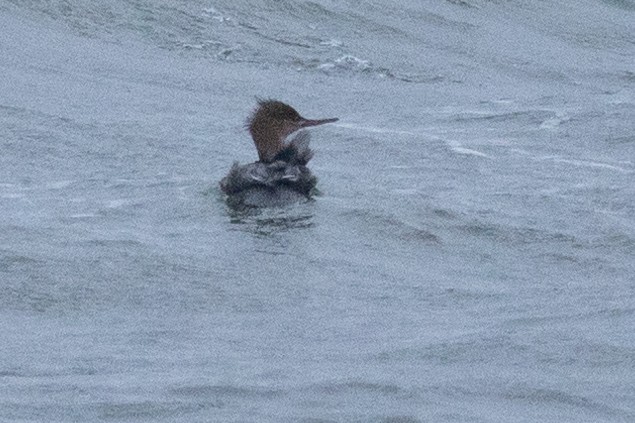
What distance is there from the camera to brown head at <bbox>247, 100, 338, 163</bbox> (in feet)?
31.6

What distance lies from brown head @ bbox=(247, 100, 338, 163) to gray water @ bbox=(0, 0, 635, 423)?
0.37 m

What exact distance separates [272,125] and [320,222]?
0.96 m

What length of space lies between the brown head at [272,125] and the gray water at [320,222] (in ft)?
1.22

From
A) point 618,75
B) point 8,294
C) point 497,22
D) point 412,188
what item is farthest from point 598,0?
point 8,294

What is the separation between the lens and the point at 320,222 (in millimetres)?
8969

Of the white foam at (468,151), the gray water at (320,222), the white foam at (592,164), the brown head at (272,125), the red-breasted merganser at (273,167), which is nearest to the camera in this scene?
the gray water at (320,222)

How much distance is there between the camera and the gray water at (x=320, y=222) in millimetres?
6125

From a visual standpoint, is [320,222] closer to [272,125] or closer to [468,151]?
[272,125]

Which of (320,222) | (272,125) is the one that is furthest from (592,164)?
(320,222)

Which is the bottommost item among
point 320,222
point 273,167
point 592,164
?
point 320,222

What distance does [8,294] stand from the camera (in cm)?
725

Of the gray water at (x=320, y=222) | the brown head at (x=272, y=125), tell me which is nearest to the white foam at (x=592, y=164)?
the gray water at (x=320, y=222)

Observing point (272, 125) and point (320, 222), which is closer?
point (320, 222)

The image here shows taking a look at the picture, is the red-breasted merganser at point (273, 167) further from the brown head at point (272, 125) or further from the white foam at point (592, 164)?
the white foam at point (592, 164)
